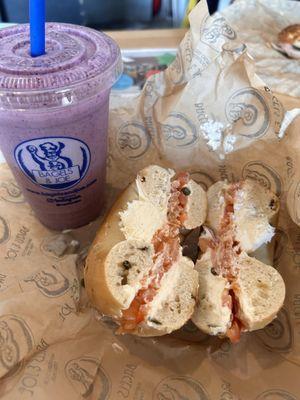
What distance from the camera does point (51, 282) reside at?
1.16m

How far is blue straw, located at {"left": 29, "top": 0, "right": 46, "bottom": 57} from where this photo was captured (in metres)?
0.99

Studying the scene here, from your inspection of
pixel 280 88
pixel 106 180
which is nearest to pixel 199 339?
pixel 106 180

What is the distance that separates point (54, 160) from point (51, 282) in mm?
348

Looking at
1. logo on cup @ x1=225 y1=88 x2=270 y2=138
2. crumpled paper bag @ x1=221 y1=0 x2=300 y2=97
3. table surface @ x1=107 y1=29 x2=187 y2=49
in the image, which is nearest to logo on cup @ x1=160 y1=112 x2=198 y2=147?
logo on cup @ x1=225 y1=88 x2=270 y2=138

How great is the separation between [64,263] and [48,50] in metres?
0.61

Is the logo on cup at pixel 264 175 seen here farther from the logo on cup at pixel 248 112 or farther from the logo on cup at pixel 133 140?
the logo on cup at pixel 133 140

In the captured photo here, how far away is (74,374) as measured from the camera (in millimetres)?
984

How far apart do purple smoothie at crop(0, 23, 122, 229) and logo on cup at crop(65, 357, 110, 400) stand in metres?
0.50

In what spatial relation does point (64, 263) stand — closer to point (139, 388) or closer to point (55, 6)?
point (139, 388)

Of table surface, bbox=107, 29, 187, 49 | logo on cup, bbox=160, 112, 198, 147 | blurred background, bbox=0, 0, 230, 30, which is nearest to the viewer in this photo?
logo on cup, bbox=160, 112, 198, 147

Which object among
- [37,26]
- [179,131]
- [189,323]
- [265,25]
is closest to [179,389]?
[189,323]

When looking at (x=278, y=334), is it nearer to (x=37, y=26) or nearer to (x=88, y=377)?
(x=88, y=377)

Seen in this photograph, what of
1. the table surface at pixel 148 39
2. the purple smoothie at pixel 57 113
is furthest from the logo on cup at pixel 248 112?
the table surface at pixel 148 39

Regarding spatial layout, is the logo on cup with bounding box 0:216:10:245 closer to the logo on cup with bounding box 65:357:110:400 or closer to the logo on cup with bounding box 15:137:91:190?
the logo on cup with bounding box 15:137:91:190
